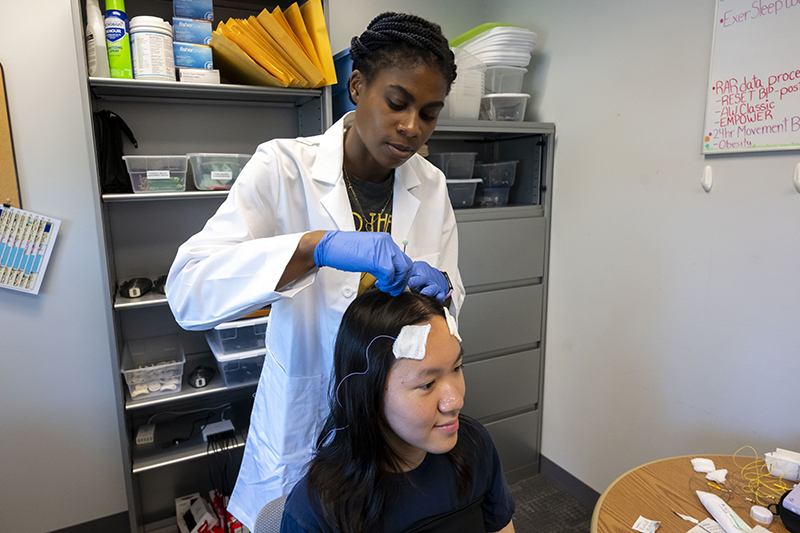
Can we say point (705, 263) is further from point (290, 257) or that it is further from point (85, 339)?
point (85, 339)

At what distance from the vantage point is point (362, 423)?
3.12ft

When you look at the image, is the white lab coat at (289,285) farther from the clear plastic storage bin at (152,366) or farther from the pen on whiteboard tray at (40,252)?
the pen on whiteboard tray at (40,252)

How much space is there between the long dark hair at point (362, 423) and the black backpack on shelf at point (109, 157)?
1.14 m

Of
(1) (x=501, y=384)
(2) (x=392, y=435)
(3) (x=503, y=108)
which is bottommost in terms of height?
(1) (x=501, y=384)

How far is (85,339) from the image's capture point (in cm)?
195

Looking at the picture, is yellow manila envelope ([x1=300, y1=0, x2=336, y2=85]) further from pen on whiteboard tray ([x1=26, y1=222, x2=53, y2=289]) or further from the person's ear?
pen on whiteboard tray ([x1=26, y1=222, x2=53, y2=289])

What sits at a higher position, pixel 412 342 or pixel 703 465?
pixel 412 342

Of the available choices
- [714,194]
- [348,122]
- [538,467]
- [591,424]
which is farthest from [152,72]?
[538,467]

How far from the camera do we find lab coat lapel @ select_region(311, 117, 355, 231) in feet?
4.00

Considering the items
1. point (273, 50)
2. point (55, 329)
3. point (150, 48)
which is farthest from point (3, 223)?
point (273, 50)

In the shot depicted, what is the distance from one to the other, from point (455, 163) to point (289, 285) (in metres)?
1.34

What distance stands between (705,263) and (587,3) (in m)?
1.12

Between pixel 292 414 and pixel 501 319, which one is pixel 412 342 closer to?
pixel 292 414

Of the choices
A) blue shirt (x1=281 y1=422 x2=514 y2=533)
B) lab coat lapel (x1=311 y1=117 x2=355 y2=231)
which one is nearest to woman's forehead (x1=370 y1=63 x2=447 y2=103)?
lab coat lapel (x1=311 y1=117 x2=355 y2=231)
